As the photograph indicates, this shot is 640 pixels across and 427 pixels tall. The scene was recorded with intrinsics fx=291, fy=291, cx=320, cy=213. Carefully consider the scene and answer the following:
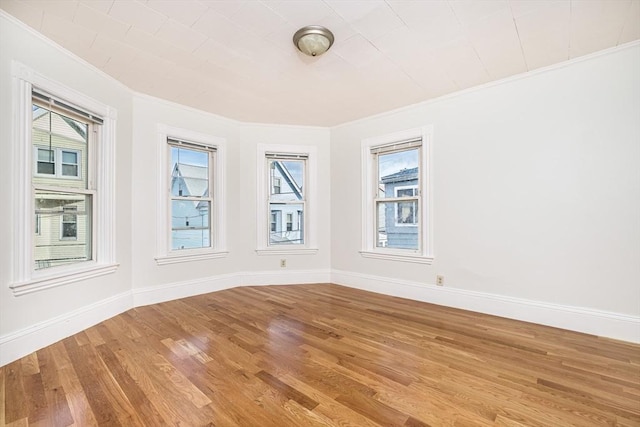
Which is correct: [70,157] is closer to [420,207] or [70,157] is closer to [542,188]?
[420,207]

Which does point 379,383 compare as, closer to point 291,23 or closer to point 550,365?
point 550,365

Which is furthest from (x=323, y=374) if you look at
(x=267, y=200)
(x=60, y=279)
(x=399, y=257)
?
(x=267, y=200)

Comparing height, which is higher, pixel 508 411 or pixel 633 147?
pixel 633 147

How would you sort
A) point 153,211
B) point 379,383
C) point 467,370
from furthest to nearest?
1. point 153,211
2. point 467,370
3. point 379,383

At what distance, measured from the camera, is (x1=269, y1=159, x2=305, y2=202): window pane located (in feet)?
14.9

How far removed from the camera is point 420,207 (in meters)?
3.66

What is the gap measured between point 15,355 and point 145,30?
2555mm

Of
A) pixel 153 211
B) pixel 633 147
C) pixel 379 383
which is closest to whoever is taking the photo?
pixel 379 383

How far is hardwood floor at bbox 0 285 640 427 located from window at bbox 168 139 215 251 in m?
1.19

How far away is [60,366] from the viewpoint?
2.02 metres

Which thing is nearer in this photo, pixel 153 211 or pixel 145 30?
pixel 145 30

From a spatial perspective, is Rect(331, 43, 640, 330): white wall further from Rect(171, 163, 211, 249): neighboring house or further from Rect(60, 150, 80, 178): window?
Rect(60, 150, 80, 178): window

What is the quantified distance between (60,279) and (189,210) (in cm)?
164

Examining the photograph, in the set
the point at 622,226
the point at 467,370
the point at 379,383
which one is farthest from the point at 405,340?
the point at 622,226
